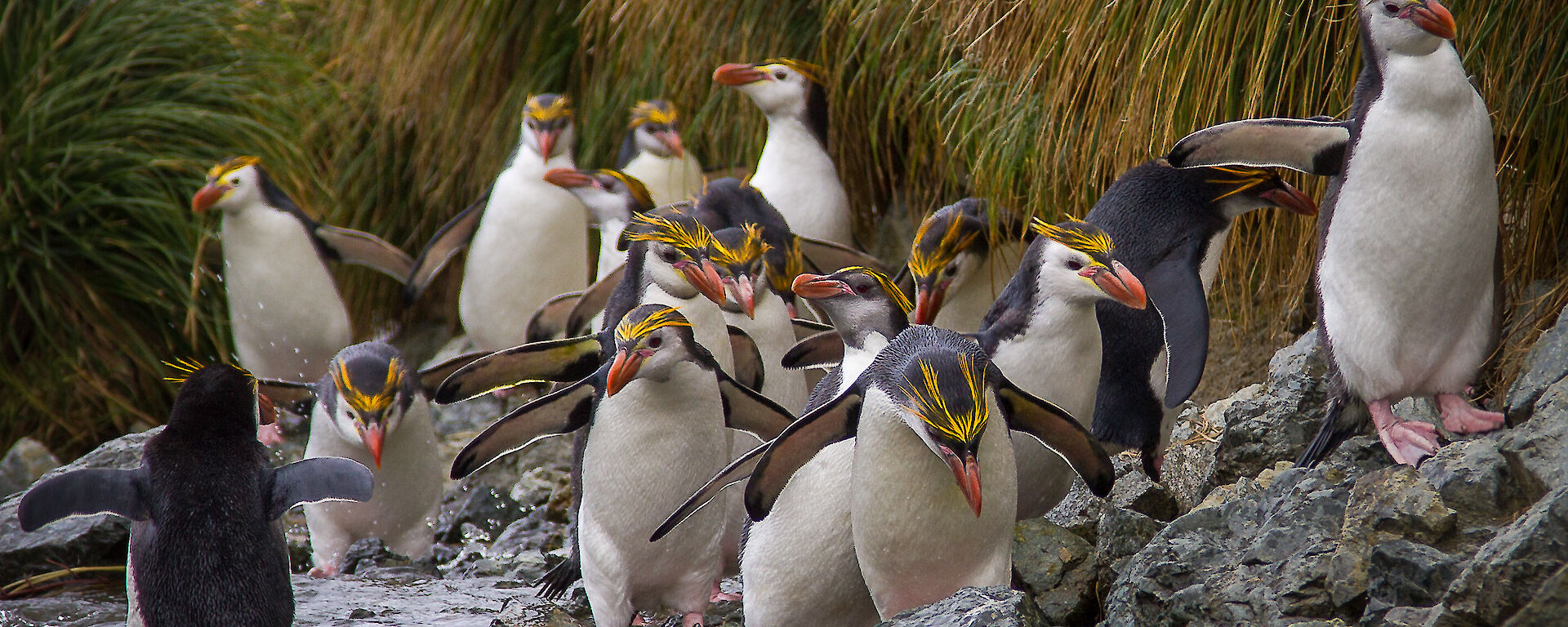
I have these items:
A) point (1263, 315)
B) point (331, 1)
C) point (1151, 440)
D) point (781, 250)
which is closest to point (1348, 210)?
point (1151, 440)

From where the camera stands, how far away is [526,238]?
5.20 metres

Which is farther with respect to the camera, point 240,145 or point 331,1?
point 331,1

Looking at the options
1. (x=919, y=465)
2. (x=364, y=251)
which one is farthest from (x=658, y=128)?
(x=919, y=465)

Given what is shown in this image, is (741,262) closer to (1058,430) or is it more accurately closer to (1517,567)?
(1058,430)

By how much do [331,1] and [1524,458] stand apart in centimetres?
612

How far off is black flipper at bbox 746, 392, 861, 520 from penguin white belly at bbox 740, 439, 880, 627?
41mm

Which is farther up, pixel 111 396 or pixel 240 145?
pixel 240 145

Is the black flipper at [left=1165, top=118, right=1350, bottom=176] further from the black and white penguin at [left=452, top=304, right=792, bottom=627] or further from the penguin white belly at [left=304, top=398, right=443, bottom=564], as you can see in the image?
the penguin white belly at [left=304, top=398, right=443, bottom=564]

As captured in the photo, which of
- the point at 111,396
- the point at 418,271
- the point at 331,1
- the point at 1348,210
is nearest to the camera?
the point at 1348,210

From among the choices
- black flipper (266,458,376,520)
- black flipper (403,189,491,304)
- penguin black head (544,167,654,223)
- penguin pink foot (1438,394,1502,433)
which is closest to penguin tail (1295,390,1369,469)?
penguin pink foot (1438,394,1502,433)

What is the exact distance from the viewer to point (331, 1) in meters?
6.88

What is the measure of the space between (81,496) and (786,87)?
2.54 meters

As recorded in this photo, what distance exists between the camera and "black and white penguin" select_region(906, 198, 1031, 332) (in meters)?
3.38

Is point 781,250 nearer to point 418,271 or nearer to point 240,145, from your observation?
point 418,271
